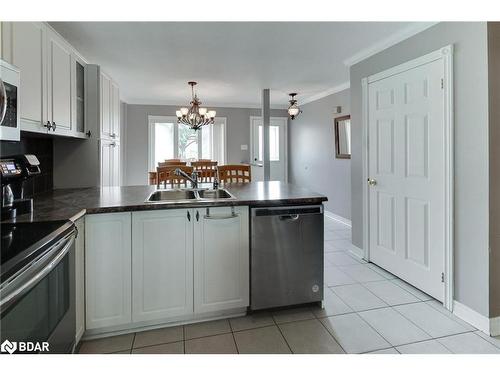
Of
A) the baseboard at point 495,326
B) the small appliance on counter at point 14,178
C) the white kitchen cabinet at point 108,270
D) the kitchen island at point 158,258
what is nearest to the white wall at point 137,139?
the kitchen island at point 158,258

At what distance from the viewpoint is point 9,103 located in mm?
1506

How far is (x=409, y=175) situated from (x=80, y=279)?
105 inches

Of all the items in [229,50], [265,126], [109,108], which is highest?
[229,50]

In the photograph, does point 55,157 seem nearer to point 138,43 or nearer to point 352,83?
point 138,43

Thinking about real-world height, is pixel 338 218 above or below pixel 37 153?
below

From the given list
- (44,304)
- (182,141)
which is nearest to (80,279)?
(44,304)

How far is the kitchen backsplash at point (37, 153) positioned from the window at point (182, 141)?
11.6 feet

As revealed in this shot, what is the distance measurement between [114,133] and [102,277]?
209cm

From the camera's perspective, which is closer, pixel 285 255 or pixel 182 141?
pixel 285 255

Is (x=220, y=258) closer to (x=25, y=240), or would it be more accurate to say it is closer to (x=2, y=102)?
(x=25, y=240)

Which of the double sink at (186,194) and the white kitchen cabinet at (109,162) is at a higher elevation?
the white kitchen cabinet at (109,162)

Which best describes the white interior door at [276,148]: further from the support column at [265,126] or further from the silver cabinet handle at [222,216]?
the silver cabinet handle at [222,216]

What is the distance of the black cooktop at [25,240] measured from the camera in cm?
101
